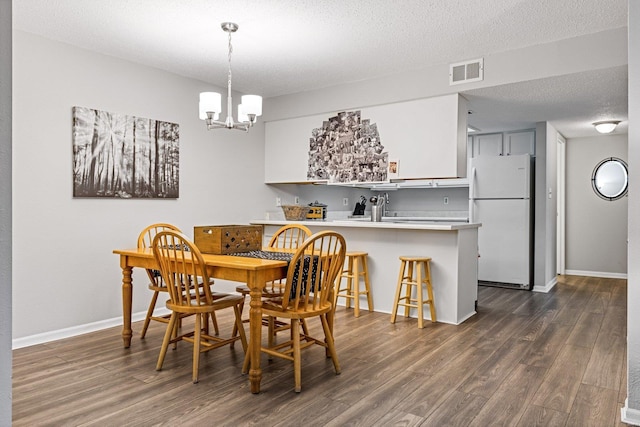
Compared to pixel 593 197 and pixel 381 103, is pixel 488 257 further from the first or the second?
pixel 381 103

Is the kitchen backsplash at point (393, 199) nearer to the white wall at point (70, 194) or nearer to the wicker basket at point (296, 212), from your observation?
the wicker basket at point (296, 212)

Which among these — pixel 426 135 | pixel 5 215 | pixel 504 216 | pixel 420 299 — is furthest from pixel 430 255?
pixel 5 215

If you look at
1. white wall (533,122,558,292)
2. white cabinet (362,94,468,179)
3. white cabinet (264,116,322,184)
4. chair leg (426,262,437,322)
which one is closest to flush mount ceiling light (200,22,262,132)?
white cabinet (362,94,468,179)

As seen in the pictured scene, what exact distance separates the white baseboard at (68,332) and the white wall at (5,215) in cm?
268

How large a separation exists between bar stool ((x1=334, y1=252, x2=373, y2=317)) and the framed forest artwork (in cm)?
184

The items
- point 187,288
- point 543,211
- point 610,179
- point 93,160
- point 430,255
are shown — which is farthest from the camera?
point 610,179

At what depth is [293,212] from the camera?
514 cm

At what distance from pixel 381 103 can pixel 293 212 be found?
1.57 metres

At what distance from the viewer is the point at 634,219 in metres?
2.14

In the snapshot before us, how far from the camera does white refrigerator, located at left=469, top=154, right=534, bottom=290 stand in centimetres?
561

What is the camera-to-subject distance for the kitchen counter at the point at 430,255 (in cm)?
399

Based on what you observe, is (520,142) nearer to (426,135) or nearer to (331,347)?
(426,135)

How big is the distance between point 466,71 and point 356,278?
7.05 ft

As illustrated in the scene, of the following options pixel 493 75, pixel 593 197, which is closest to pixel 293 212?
pixel 493 75
